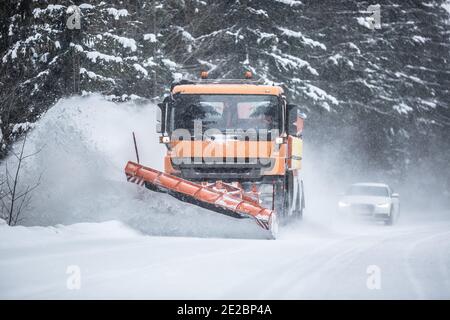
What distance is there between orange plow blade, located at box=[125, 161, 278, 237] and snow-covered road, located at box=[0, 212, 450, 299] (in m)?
0.51

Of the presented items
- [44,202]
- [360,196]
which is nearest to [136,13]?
[360,196]

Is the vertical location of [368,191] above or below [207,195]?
below

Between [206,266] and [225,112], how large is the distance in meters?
6.10

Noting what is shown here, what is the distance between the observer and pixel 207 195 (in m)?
13.3

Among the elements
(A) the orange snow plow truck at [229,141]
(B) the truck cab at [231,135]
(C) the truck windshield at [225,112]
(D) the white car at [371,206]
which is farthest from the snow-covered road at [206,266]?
(D) the white car at [371,206]

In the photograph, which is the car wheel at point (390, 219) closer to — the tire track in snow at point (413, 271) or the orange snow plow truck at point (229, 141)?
the tire track in snow at point (413, 271)

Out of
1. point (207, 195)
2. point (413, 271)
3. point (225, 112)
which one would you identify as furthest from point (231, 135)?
point (413, 271)

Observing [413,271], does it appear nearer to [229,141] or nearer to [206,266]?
[206,266]

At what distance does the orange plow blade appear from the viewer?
12875 millimetres

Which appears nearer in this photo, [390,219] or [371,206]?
[371,206]

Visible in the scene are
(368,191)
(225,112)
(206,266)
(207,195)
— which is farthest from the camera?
(368,191)

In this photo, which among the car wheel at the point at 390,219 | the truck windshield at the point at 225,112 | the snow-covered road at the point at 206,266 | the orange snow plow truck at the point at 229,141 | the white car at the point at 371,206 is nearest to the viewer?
the snow-covered road at the point at 206,266

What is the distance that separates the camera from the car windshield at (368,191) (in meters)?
23.4

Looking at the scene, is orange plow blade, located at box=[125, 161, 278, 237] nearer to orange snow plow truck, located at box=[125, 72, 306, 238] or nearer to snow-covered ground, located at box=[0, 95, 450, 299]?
orange snow plow truck, located at box=[125, 72, 306, 238]
